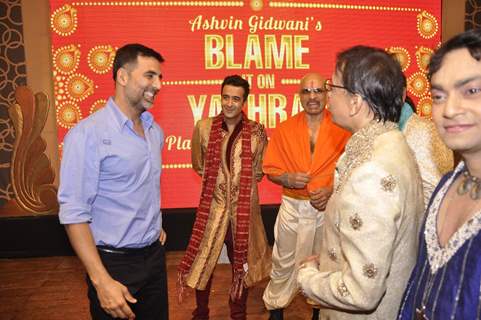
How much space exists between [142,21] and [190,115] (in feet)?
3.49

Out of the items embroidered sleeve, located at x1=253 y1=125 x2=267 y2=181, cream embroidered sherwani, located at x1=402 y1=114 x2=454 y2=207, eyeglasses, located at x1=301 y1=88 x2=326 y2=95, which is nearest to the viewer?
cream embroidered sherwani, located at x1=402 y1=114 x2=454 y2=207

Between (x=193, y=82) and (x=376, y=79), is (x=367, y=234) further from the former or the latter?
(x=193, y=82)

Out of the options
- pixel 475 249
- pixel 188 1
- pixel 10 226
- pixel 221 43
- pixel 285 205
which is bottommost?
pixel 10 226

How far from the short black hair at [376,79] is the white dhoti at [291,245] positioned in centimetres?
176

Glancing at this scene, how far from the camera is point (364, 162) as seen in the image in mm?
1278

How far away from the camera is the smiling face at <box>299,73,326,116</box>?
311cm

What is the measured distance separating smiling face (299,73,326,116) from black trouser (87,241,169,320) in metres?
1.59

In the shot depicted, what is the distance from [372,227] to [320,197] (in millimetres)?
1694

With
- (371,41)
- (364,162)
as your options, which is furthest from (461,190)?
(371,41)

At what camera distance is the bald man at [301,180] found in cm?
304

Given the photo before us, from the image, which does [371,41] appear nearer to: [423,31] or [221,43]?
[423,31]

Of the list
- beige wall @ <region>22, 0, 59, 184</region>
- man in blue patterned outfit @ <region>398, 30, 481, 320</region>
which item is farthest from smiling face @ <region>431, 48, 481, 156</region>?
beige wall @ <region>22, 0, 59, 184</region>

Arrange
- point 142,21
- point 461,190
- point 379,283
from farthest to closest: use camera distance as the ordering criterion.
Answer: point 142,21 < point 379,283 < point 461,190

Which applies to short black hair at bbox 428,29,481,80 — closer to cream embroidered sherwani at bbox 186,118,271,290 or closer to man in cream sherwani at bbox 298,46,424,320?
man in cream sherwani at bbox 298,46,424,320
